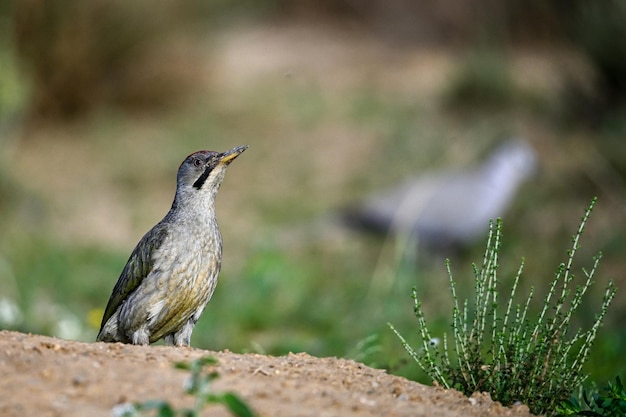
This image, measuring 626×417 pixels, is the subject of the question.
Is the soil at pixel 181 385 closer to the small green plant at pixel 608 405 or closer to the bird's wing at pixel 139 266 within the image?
the small green plant at pixel 608 405

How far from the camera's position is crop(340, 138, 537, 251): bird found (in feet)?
32.3

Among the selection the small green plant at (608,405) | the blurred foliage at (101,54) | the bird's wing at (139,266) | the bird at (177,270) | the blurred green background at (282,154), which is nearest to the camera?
the small green plant at (608,405)

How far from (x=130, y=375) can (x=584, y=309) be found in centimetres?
480

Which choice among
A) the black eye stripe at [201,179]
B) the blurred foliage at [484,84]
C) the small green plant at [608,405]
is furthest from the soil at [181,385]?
the blurred foliage at [484,84]

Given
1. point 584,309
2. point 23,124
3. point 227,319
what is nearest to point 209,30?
point 23,124

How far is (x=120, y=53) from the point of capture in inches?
527

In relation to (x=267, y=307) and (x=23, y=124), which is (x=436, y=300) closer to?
(x=267, y=307)

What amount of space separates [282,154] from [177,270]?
7970mm

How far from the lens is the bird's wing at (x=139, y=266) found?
4.87m

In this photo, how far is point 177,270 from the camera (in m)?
4.77

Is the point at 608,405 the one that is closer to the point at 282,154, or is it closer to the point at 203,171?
the point at 203,171

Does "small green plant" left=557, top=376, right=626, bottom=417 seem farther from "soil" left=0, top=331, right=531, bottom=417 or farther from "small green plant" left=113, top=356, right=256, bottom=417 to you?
"small green plant" left=113, top=356, right=256, bottom=417

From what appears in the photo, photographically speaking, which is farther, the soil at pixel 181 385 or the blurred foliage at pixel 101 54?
the blurred foliage at pixel 101 54

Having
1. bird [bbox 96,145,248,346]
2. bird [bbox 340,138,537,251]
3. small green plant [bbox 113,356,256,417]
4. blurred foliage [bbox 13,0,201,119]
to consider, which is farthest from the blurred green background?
small green plant [bbox 113,356,256,417]
